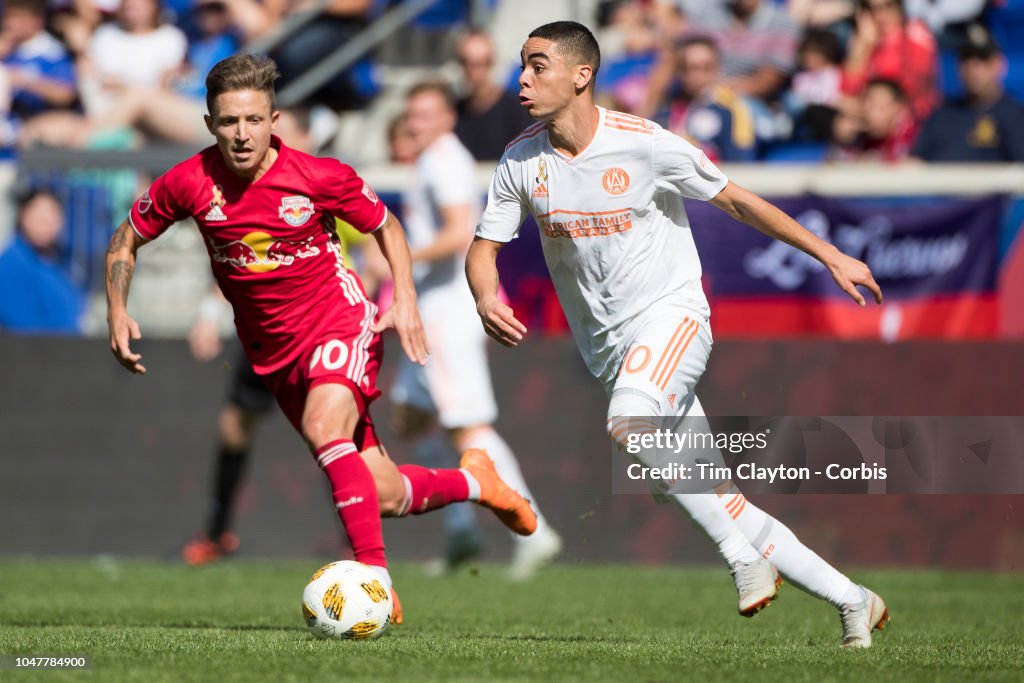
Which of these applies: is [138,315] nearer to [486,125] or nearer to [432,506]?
[486,125]

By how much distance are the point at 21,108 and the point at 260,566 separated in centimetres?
603

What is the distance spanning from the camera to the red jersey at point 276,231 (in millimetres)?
6520

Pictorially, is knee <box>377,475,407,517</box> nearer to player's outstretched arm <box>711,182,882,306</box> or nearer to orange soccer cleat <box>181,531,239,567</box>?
player's outstretched arm <box>711,182,882,306</box>

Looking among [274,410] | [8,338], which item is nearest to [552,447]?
[274,410]

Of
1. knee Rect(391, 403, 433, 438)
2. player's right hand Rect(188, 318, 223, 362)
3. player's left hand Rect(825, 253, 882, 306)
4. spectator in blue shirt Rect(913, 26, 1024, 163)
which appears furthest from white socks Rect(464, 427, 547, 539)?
spectator in blue shirt Rect(913, 26, 1024, 163)

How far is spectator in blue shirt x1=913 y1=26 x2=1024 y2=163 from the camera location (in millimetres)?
12336

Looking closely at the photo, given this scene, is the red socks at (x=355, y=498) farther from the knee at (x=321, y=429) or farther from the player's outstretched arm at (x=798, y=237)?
the player's outstretched arm at (x=798, y=237)

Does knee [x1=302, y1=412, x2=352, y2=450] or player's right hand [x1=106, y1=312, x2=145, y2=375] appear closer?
player's right hand [x1=106, y1=312, x2=145, y2=375]

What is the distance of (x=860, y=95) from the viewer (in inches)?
515

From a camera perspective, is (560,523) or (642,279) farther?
(560,523)

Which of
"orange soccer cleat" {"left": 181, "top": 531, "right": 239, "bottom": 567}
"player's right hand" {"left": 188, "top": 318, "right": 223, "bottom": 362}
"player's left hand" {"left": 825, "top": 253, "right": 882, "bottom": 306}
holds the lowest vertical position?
"orange soccer cleat" {"left": 181, "top": 531, "right": 239, "bottom": 567}

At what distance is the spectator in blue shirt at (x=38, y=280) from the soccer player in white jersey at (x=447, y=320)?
2.80 m

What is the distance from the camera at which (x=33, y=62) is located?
14.5 meters

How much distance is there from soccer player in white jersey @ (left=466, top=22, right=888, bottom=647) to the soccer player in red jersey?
2.29 feet
